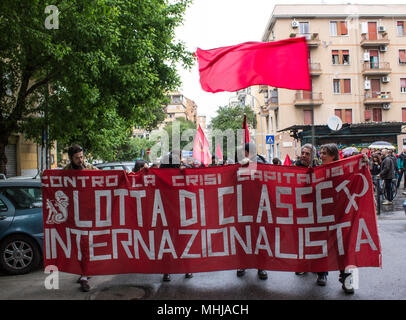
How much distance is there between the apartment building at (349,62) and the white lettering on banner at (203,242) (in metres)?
34.6

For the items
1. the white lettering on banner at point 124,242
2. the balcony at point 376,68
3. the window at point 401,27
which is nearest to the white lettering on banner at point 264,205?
the white lettering on banner at point 124,242

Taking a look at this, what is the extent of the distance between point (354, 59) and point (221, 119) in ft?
56.8

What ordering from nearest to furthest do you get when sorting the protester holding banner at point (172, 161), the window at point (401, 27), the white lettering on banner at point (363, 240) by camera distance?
the white lettering on banner at point (363, 240), the protester holding banner at point (172, 161), the window at point (401, 27)

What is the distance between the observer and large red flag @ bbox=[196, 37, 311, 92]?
479 cm

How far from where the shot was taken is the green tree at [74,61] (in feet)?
29.4

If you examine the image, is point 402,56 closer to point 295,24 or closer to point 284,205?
point 295,24

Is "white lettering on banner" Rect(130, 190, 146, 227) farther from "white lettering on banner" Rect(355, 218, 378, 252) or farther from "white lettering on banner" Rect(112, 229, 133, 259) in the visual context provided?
"white lettering on banner" Rect(355, 218, 378, 252)

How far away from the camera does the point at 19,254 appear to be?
593cm

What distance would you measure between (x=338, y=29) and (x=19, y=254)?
133 ft

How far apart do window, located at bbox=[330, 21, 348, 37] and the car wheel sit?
131 ft

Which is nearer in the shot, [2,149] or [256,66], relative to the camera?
[256,66]

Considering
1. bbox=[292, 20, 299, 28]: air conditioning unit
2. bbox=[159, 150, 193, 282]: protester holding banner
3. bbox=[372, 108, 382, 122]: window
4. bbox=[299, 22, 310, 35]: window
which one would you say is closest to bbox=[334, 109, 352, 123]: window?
bbox=[372, 108, 382, 122]: window

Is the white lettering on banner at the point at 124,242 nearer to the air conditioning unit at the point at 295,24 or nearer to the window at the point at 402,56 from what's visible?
the air conditioning unit at the point at 295,24

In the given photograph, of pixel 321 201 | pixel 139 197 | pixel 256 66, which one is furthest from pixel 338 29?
pixel 139 197
